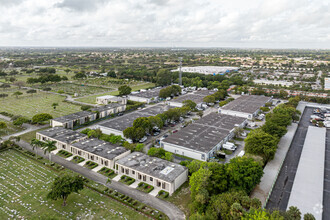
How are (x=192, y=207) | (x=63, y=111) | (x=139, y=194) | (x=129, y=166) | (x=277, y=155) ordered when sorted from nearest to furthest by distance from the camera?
1. (x=192, y=207)
2. (x=139, y=194)
3. (x=129, y=166)
4. (x=277, y=155)
5. (x=63, y=111)

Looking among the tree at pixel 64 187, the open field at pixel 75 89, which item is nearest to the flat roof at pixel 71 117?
the tree at pixel 64 187

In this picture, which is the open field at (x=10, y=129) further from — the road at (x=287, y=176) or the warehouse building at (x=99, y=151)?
the road at (x=287, y=176)

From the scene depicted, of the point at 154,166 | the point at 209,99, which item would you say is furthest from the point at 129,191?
the point at 209,99

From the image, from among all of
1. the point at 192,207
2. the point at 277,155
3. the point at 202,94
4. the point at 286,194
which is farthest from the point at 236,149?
the point at 202,94

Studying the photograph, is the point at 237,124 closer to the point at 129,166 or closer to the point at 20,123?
the point at 129,166

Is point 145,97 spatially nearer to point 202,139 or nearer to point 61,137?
point 61,137

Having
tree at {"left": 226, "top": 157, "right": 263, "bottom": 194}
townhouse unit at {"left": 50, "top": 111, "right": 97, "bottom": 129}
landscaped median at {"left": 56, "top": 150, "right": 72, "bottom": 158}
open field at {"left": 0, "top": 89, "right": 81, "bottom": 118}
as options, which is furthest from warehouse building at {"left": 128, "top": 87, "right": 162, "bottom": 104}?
tree at {"left": 226, "top": 157, "right": 263, "bottom": 194}
